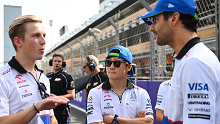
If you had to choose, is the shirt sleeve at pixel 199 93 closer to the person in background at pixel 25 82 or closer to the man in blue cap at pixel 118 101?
the person in background at pixel 25 82

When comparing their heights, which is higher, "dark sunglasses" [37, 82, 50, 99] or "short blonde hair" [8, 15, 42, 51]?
"short blonde hair" [8, 15, 42, 51]

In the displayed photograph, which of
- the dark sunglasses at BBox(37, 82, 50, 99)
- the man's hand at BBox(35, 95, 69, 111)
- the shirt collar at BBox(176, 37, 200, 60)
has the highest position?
the shirt collar at BBox(176, 37, 200, 60)

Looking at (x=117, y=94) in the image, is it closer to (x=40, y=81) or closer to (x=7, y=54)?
(x=40, y=81)

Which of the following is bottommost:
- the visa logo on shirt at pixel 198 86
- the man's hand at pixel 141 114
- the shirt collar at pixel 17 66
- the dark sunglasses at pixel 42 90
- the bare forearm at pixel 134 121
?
the bare forearm at pixel 134 121

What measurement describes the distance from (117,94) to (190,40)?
4.37 feet

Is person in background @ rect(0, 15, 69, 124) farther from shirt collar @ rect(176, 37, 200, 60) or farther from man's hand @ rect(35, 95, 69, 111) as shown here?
shirt collar @ rect(176, 37, 200, 60)

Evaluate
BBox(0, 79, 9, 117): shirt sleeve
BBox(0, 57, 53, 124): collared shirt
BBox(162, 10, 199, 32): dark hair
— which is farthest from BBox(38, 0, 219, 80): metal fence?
BBox(0, 79, 9, 117): shirt sleeve

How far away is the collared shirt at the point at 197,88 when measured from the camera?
1.08 meters

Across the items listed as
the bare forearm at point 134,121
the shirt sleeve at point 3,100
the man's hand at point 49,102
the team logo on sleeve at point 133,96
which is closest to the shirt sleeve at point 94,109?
the bare forearm at point 134,121

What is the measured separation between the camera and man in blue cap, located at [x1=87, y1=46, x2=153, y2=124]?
2.32 m

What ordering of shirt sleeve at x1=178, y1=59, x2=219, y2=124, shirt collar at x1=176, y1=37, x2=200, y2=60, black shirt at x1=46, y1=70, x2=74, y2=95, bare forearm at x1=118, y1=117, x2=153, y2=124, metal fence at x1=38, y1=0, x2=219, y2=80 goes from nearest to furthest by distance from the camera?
shirt sleeve at x1=178, y1=59, x2=219, y2=124
shirt collar at x1=176, y1=37, x2=200, y2=60
bare forearm at x1=118, y1=117, x2=153, y2=124
metal fence at x1=38, y1=0, x2=219, y2=80
black shirt at x1=46, y1=70, x2=74, y2=95

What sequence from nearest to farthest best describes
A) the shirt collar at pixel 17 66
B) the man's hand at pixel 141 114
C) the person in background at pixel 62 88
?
the shirt collar at pixel 17 66, the man's hand at pixel 141 114, the person in background at pixel 62 88

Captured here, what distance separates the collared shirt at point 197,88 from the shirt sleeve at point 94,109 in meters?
1.19

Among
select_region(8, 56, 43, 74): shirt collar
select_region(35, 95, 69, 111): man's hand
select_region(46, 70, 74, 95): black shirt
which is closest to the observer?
select_region(35, 95, 69, 111): man's hand
